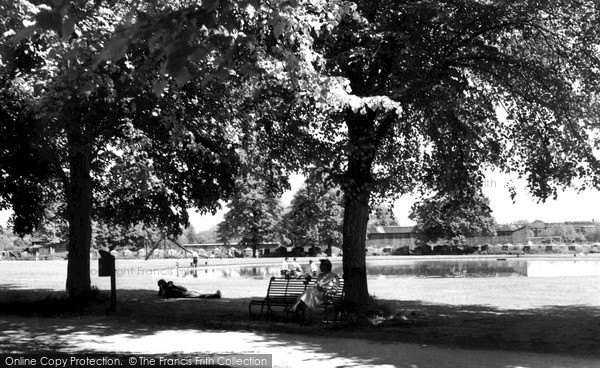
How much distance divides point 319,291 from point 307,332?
55.6 inches

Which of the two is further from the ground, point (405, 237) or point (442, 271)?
point (405, 237)

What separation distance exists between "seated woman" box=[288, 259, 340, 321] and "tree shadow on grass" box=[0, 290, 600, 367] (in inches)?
14.3

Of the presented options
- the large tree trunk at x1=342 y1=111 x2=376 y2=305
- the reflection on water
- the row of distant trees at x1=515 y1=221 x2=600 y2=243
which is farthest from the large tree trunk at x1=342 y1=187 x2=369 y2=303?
the row of distant trees at x1=515 y1=221 x2=600 y2=243

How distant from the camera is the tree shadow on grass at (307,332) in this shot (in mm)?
9156

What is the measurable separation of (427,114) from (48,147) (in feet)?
28.6

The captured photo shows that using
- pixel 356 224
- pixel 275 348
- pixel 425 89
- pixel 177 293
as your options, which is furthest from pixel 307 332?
pixel 177 293

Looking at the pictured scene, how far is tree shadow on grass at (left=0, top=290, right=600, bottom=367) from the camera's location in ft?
30.0

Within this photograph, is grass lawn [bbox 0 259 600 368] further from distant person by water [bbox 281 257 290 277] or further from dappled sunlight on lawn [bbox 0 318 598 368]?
distant person by water [bbox 281 257 290 277]

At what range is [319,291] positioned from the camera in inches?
486

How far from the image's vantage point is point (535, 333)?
11203 mm

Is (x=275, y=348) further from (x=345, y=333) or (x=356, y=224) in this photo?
(x=356, y=224)

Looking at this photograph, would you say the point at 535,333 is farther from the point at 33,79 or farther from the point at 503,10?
the point at 33,79

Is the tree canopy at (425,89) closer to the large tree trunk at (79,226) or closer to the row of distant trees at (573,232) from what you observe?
the large tree trunk at (79,226)

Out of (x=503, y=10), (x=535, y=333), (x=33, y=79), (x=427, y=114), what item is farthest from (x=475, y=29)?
(x=33, y=79)
